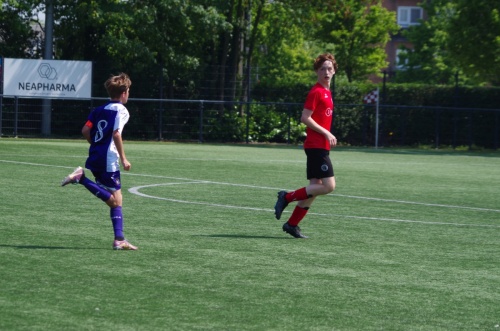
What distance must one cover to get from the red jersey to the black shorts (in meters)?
0.06

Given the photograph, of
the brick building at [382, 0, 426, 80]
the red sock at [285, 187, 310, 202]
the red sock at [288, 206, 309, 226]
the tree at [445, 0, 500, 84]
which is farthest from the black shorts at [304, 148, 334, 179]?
the brick building at [382, 0, 426, 80]

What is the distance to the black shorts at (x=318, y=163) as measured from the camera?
1127 cm

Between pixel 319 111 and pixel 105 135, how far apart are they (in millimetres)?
2466

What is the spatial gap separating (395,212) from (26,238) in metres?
6.01

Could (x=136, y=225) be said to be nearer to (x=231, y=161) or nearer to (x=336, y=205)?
(x=336, y=205)

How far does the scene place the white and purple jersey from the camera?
9.76m

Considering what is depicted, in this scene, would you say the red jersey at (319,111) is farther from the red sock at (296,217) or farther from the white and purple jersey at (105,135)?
the white and purple jersey at (105,135)

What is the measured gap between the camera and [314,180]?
11445 mm

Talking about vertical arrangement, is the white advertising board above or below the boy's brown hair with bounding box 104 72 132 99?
above

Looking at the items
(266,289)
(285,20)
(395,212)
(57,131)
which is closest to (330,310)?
(266,289)

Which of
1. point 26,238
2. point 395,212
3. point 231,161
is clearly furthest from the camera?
point 231,161

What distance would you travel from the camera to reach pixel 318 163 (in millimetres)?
11312

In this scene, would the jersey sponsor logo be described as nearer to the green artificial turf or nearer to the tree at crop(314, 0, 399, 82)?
the green artificial turf

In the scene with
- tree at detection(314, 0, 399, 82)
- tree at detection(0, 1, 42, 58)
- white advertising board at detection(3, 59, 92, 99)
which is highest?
tree at detection(314, 0, 399, 82)
